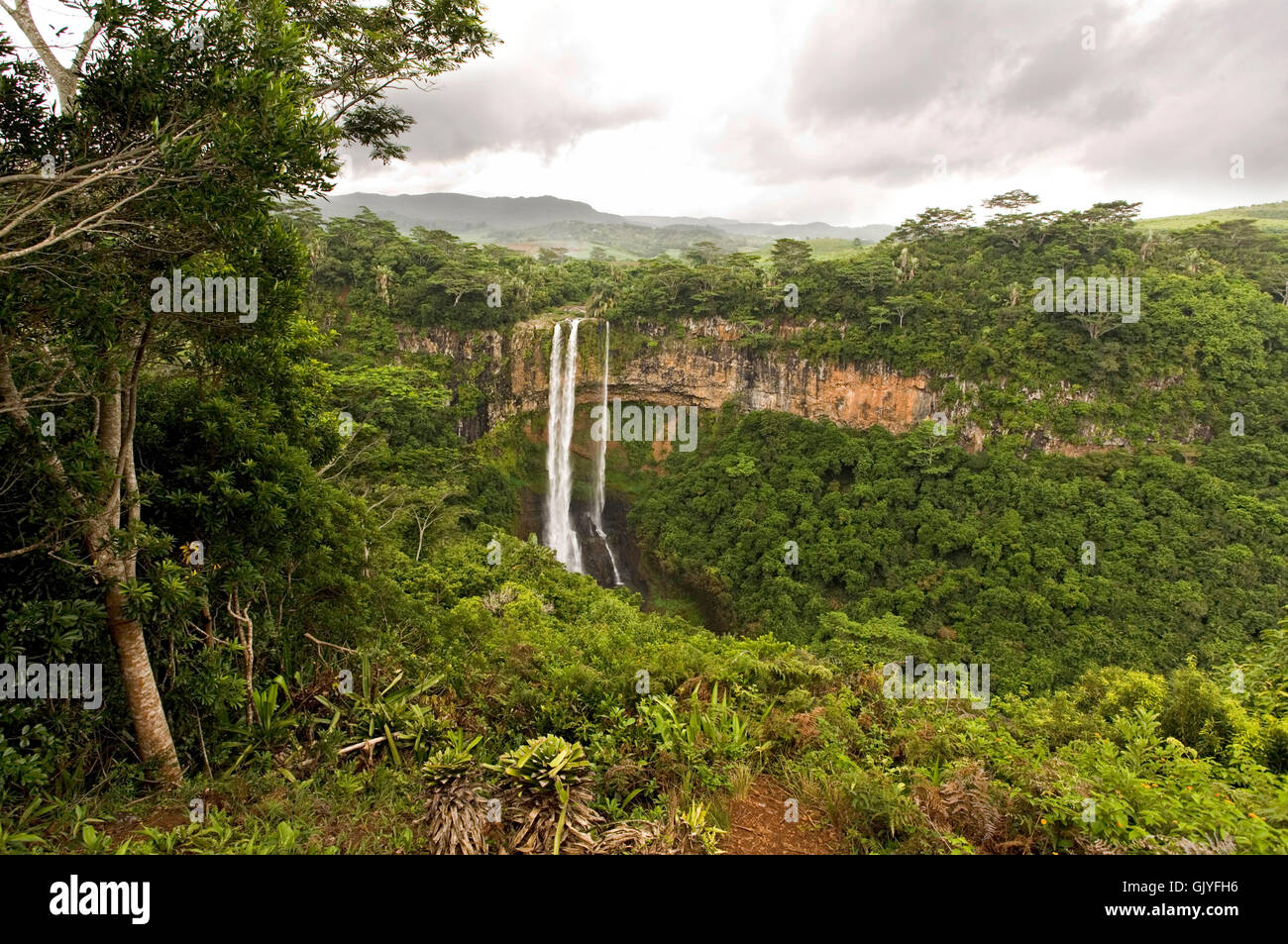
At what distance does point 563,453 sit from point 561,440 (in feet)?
2.25

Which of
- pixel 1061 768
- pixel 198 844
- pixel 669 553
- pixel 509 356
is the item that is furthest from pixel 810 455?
pixel 198 844

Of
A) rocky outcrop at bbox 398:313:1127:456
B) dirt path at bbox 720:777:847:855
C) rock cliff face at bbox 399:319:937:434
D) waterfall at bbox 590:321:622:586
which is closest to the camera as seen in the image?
dirt path at bbox 720:777:847:855

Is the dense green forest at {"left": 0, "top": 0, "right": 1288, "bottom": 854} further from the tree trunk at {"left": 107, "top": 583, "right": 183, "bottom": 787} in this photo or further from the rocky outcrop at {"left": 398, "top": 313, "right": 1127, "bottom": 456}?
the rocky outcrop at {"left": 398, "top": 313, "right": 1127, "bottom": 456}

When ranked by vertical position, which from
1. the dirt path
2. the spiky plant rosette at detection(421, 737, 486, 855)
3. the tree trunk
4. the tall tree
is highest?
the tall tree

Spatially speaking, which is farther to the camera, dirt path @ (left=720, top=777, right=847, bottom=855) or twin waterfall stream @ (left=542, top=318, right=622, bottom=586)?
twin waterfall stream @ (left=542, top=318, right=622, bottom=586)

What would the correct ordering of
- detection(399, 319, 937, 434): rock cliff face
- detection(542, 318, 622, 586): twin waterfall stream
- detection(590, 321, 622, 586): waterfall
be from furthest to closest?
detection(590, 321, 622, 586): waterfall < detection(542, 318, 622, 586): twin waterfall stream < detection(399, 319, 937, 434): rock cliff face

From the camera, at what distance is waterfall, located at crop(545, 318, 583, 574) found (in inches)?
1169

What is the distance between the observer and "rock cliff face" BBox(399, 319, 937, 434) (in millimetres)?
27328

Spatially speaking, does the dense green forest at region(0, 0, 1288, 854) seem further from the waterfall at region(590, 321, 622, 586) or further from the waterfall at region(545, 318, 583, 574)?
the waterfall at region(590, 321, 622, 586)

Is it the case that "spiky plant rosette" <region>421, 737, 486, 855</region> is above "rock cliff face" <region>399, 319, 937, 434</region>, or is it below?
below

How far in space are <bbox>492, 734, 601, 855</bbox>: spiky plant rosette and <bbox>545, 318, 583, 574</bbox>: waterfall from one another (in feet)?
83.4

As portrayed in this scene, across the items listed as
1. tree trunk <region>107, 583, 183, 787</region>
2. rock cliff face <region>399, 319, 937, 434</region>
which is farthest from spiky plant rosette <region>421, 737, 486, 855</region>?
rock cliff face <region>399, 319, 937, 434</region>

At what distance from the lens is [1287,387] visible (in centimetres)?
2098

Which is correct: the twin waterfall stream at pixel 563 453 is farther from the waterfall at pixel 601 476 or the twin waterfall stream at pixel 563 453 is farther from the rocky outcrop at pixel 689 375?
the rocky outcrop at pixel 689 375
